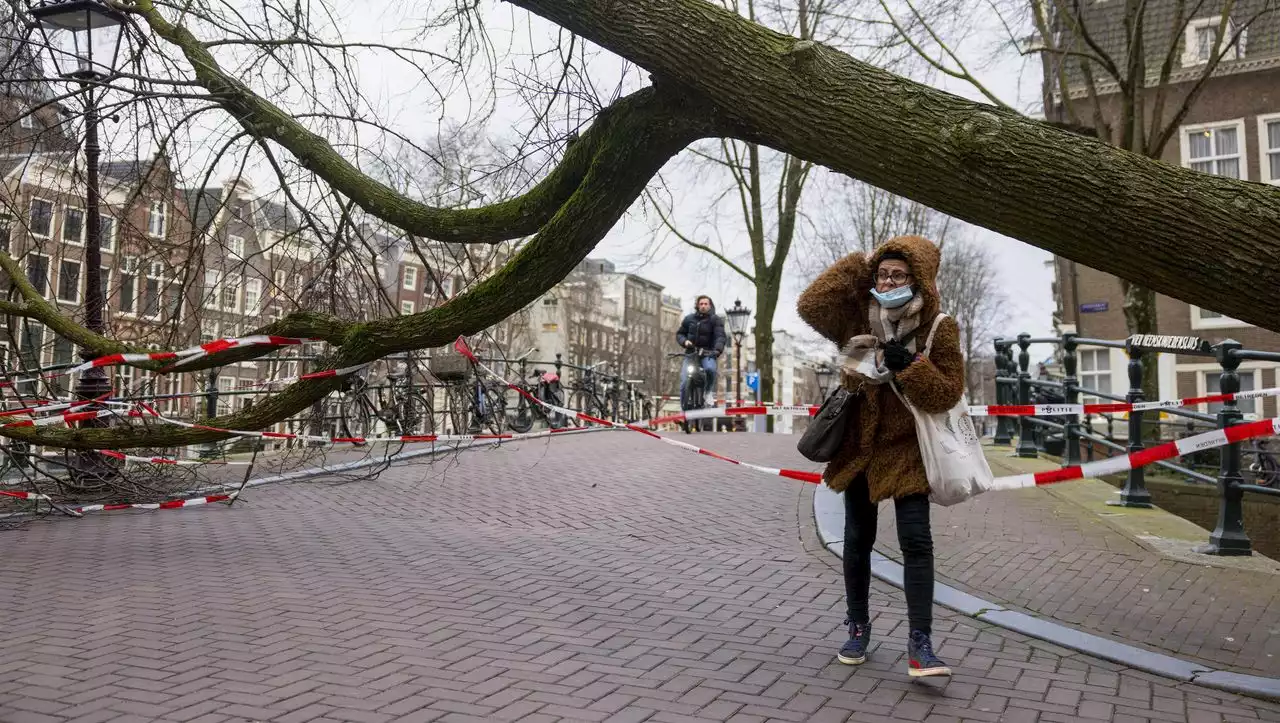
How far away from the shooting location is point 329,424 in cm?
1230

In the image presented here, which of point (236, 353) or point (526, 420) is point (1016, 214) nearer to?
point (236, 353)

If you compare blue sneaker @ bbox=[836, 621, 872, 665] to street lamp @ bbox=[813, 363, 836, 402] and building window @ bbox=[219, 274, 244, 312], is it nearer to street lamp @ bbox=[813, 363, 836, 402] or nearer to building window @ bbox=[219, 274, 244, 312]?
building window @ bbox=[219, 274, 244, 312]

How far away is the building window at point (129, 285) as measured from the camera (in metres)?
7.61

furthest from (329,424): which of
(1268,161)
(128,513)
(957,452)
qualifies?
(1268,161)

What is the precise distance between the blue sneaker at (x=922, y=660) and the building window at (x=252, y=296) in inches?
239

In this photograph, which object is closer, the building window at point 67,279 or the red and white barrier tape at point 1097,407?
the red and white barrier tape at point 1097,407

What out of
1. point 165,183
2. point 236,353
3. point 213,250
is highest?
point 165,183

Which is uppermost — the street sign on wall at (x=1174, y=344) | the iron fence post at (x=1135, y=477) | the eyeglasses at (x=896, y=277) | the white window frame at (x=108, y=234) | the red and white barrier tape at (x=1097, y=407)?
the white window frame at (x=108, y=234)

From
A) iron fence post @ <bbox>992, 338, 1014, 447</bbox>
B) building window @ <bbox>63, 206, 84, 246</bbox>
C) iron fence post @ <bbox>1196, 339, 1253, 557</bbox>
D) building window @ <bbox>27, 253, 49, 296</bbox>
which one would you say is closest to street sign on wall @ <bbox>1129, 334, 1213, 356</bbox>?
iron fence post @ <bbox>1196, 339, 1253, 557</bbox>

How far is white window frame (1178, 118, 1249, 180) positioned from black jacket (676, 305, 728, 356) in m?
16.1

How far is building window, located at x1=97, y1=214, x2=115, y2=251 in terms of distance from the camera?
7.88m

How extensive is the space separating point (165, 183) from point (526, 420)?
9.25 meters

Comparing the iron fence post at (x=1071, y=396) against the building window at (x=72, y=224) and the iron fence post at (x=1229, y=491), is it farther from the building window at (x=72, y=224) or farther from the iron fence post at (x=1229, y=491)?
the building window at (x=72, y=224)

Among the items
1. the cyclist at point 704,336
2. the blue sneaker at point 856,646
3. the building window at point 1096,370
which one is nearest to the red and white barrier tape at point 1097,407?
the blue sneaker at point 856,646
